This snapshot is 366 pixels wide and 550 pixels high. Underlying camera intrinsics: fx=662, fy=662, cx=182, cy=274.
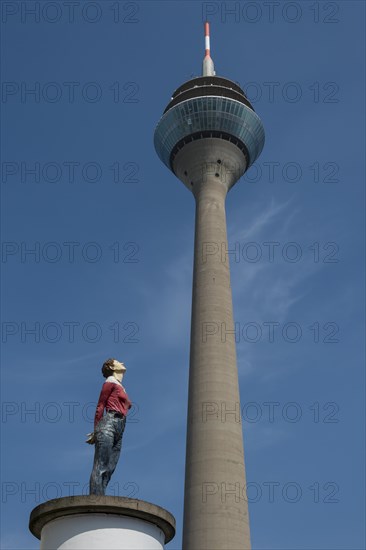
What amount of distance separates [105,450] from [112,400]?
0.85m

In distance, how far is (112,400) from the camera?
447 inches

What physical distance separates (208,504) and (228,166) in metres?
33.7

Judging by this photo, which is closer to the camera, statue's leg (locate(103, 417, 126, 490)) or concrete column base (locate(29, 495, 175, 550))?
concrete column base (locate(29, 495, 175, 550))

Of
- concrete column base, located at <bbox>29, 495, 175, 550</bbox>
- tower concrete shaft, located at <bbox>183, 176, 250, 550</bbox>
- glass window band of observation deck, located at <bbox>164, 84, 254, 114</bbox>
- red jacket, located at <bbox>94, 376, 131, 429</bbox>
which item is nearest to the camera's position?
concrete column base, located at <bbox>29, 495, 175, 550</bbox>

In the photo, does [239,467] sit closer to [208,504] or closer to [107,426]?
[208,504]

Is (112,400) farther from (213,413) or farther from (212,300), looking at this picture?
(212,300)

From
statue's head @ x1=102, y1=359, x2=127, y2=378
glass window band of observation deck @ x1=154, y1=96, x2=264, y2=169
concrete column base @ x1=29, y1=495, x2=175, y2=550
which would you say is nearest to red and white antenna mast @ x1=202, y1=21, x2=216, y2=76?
glass window band of observation deck @ x1=154, y1=96, x2=264, y2=169

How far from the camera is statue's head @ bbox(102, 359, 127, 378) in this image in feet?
39.2

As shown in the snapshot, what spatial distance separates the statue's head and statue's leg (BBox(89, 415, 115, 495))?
97cm

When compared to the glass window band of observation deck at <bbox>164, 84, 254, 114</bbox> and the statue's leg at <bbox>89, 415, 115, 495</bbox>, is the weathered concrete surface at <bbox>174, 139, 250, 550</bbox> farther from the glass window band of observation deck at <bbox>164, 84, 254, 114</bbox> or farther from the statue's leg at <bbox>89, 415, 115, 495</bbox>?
the statue's leg at <bbox>89, 415, 115, 495</bbox>

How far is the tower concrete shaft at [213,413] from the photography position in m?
46.3

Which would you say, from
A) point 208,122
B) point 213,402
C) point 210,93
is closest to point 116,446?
point 213,402

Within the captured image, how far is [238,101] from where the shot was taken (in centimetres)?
6881

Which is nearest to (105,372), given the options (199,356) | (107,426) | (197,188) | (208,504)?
(107,426)
